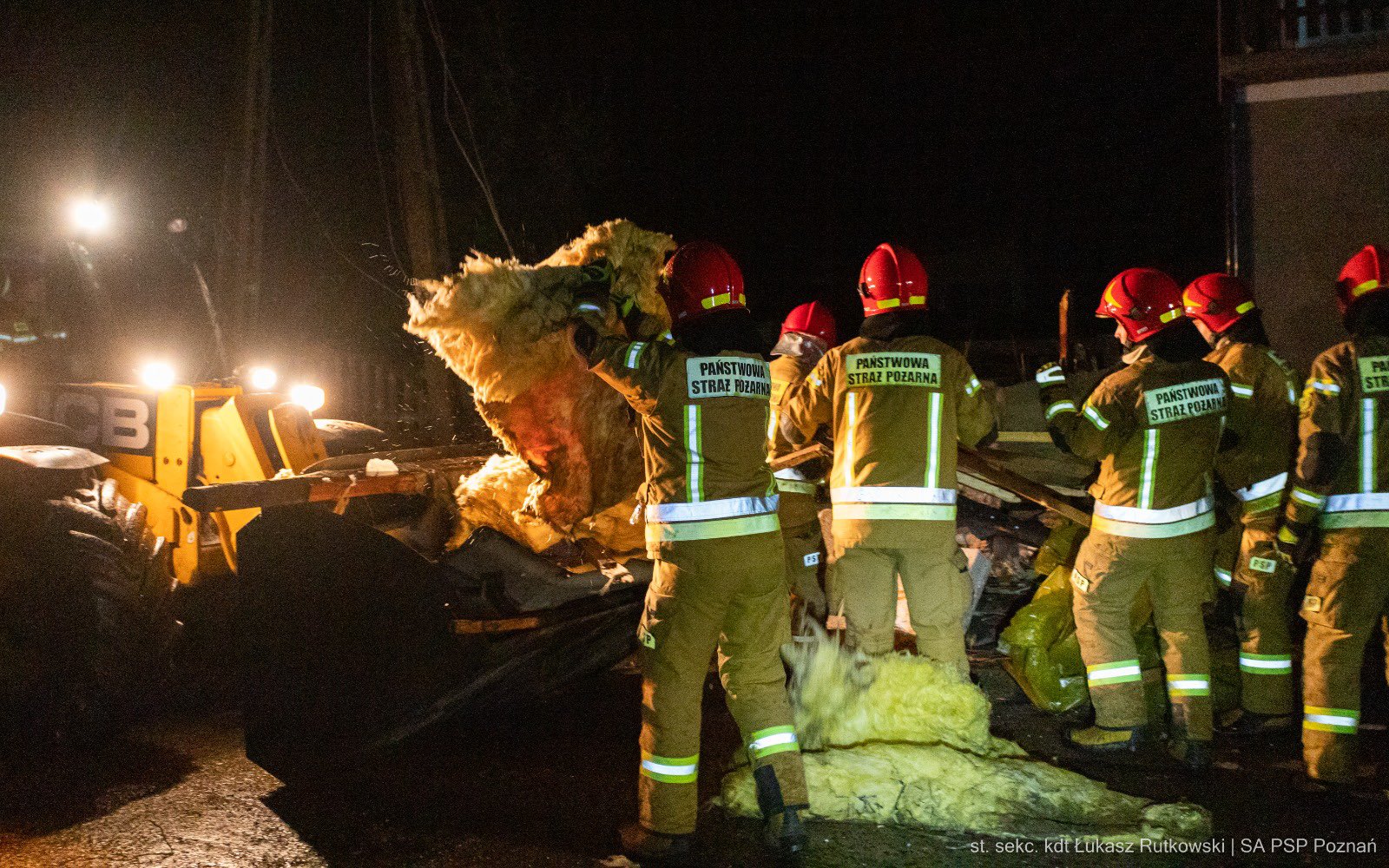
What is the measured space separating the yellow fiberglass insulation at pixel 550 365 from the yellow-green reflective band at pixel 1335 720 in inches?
131

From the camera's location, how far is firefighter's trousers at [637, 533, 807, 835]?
148 inches

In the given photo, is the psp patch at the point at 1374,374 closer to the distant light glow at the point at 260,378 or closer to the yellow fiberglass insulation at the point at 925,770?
the yellow fiberglass insulation at the point at 925,770

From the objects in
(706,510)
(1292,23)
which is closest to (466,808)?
(706,510)

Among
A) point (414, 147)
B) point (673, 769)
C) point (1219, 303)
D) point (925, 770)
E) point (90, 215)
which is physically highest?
point (414, 147)

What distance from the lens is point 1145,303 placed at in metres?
4.68

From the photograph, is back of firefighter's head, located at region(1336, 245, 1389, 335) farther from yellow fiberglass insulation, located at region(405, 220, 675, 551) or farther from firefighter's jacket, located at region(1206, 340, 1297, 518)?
yellow fiberglass insulation, located at region(405, 220, 675, 551)

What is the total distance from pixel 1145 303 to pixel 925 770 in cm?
238

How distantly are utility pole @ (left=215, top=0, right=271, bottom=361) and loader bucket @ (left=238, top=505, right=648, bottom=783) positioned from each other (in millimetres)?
5665

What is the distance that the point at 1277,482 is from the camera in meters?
5.10

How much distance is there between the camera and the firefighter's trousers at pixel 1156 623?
459cm

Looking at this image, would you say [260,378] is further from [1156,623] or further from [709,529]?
[1156,623]

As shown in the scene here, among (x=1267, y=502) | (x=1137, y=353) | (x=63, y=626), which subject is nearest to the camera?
(x=1137, y=353)

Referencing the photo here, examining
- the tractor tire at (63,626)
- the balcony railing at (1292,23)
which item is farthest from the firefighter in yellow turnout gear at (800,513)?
the balcony railing at (1292,23)

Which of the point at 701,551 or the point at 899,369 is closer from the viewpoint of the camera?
the point at 701,551
